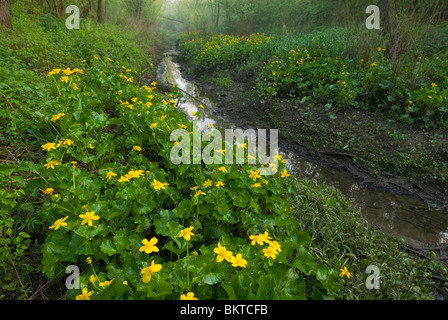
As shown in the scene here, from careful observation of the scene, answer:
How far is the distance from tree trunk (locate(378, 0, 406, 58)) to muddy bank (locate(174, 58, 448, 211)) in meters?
2.30

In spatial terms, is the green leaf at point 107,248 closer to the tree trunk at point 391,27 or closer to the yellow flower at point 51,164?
the yellow flower at point 51,164

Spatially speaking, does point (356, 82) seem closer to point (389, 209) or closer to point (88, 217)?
point (389, 209)

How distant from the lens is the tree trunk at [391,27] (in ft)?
18.8

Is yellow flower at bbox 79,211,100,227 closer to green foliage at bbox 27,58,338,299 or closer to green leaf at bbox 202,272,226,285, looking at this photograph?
green foliage at bbox 27,58,338,299

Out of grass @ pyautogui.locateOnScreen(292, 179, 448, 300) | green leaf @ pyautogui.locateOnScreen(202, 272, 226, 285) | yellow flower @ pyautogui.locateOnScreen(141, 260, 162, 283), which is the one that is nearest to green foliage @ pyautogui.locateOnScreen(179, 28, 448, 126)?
grass @ pyautogui.locateOnScreen(292, 179, 448, 300)

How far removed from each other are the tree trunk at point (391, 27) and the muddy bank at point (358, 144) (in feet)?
7.54

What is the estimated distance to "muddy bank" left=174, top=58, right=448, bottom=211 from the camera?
3.60 meters

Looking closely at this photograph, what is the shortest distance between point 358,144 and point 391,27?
413 cm

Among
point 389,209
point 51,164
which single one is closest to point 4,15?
point 51,164

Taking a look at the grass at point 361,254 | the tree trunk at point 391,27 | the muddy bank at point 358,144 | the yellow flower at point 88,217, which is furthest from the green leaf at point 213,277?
the tree trunk at point 391,27
